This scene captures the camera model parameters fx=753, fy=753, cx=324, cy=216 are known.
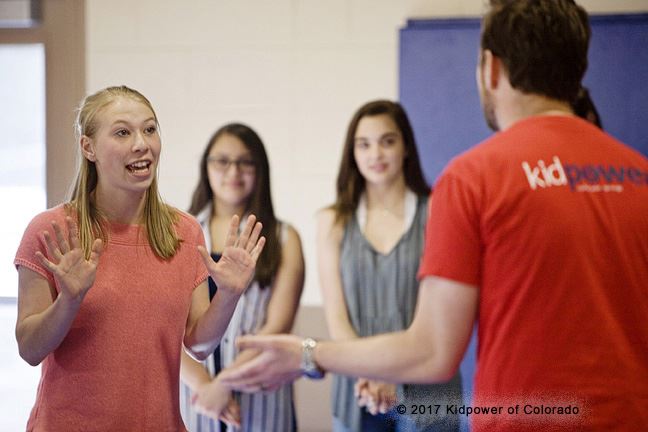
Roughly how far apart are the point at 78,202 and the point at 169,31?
1849 mm

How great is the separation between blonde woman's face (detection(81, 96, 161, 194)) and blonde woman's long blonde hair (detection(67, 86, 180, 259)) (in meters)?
0.02

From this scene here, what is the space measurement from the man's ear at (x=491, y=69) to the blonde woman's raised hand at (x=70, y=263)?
863mm

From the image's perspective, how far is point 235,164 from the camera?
3098 millimetres

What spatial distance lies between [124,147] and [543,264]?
3.34 feet

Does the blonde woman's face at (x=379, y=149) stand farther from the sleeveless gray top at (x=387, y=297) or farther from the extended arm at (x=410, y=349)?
the extended arm at (x=410, y=349)

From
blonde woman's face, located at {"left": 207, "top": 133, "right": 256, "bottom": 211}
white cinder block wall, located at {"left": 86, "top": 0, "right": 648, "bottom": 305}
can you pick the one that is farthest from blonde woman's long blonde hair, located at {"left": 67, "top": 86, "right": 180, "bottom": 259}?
white cinder block wall, located at {"left": 86, "top": 0, "right": 648, "bottom": 305}

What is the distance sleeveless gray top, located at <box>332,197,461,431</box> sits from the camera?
9.20 ft

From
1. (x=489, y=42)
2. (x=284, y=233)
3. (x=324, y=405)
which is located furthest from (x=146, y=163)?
(x=324, y=405)

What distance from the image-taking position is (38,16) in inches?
137

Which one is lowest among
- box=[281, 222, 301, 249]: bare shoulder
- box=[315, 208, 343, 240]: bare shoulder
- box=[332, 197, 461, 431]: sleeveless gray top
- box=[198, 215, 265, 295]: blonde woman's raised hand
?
box=[332, 197, 461, 431]: sleeveless gray top

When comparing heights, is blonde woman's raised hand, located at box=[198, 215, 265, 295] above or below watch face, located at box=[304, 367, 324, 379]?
above

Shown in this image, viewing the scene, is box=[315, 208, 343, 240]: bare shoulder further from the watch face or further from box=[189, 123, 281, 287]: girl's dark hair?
the watch face

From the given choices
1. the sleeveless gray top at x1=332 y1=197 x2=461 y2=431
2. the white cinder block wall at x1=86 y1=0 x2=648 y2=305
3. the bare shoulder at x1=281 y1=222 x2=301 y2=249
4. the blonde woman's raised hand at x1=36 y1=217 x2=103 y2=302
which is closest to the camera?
the blonde woman's raised hand at x1=36 y1=217 x2=103 y2=302

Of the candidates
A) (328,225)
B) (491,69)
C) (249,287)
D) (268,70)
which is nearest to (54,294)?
(491,69)
